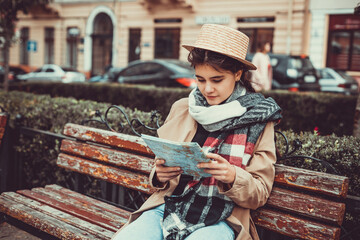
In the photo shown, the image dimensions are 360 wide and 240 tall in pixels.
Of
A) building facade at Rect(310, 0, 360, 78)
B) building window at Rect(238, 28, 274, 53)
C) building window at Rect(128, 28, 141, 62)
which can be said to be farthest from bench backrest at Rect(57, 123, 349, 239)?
building window at Rect(128, 28, 141, 62)

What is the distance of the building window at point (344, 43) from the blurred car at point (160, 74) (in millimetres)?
8724

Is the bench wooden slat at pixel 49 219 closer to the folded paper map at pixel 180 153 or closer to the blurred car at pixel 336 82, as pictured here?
the folded paper map at pixel 180 153

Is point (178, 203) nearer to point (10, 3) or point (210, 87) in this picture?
point (210, 87)

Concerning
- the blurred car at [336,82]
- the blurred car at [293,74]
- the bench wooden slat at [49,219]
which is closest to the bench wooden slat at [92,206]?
the bench wooden slat at [49,219]

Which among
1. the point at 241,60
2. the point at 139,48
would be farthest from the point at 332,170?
the point at 139,48

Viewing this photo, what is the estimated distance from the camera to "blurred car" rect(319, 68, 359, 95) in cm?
1258

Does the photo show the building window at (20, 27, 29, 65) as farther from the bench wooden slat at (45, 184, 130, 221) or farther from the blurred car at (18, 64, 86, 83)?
the bench wooden slat at (45, 184, 130, 221)

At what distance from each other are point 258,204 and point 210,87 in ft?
2.19

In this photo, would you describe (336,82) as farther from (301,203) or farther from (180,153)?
(180,153)

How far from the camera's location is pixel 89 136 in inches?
128

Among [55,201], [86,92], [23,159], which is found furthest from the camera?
[86,92]

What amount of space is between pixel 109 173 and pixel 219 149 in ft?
3.76

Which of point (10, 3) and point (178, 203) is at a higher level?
point (10, 3)

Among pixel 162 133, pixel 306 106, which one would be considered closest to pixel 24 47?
pixel 306 106
